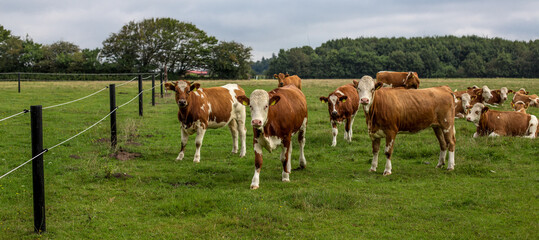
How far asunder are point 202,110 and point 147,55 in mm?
59689

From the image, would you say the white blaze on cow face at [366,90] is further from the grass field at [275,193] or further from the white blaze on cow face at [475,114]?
the white blaze on cow face at [475,114]

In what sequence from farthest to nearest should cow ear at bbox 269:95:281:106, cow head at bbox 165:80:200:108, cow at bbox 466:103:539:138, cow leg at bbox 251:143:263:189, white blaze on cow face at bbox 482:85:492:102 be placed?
white blaze on cow face at bbox 482:85:492:102
cow at bbox 466:103:539:138
cow head at bbox 165:80:200:108
cow leg at bbox 251:143:263:189
cow ear at bbox 269:95:281:106

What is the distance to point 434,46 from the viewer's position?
104000 millimetres

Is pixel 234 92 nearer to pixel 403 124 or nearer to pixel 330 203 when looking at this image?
pixel 403 124

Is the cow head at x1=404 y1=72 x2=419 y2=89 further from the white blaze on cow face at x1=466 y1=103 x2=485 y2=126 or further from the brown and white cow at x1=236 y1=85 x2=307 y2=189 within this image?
the brown and white cow at x1=236 y1=85 x2=307 y2=189

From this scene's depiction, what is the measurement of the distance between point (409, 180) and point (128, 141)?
294 inches

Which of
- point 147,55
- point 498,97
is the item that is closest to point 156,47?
point 147,55

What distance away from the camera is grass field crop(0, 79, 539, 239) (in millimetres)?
5805

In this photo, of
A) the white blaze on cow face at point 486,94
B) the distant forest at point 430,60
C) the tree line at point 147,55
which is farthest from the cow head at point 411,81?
the distant forest at point 430,60

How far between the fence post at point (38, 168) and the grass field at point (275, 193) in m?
0.20

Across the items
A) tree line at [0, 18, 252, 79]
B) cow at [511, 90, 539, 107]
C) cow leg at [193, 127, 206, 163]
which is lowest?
cow leg at [193, 127, 206, 163]

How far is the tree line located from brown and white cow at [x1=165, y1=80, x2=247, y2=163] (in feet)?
182

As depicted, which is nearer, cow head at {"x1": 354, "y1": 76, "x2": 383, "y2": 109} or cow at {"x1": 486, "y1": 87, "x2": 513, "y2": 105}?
cow head at {"x1": 354, "y1": 76, "x2": 383, "y2": 109}

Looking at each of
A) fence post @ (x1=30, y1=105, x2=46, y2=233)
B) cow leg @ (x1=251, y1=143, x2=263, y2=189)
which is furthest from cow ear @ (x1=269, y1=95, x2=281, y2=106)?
fence post @ (x1=30, y1=105, x2=46, y2=233)
